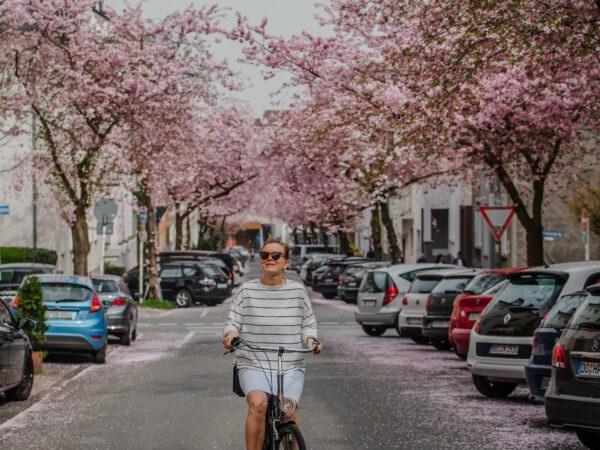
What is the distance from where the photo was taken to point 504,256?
45469 millimetres

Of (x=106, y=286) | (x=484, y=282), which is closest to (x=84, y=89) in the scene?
(x=106, y=286)

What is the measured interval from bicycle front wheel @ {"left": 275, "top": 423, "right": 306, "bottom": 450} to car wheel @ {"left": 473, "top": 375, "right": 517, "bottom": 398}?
7.04 meters

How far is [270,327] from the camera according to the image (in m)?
7.84

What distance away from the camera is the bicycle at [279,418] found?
7.55m

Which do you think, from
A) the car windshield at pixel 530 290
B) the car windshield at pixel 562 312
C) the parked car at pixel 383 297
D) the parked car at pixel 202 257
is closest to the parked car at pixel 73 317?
the car windshield at pixel 530 290

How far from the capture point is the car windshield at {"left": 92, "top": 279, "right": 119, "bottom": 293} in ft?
76.8

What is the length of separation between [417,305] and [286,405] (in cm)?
1615

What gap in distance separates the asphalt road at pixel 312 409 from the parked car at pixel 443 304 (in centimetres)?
47

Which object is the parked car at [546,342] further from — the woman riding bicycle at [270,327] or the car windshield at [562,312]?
the woman riding bicycle at [270,327]

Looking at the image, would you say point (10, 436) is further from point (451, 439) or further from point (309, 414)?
point (451, 439)

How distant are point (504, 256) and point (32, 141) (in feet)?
62.4

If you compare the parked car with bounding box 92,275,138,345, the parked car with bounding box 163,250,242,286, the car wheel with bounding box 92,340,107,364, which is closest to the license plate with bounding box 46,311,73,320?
the car wheel with bounding box 92,340,107,364

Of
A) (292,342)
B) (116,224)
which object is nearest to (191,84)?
(292,342)

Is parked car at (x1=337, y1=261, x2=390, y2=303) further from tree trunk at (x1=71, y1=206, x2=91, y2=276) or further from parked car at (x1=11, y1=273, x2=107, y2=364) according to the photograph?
parked car at (x1=11, y1=273, x2=107, y2=364)
